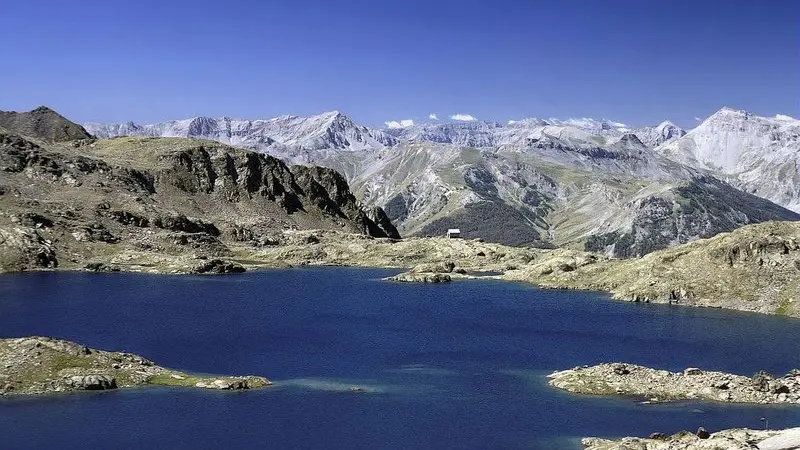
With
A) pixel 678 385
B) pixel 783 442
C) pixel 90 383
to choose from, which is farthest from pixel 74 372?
pixel 783 442

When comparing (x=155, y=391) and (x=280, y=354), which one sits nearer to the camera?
(x=155, y=391)

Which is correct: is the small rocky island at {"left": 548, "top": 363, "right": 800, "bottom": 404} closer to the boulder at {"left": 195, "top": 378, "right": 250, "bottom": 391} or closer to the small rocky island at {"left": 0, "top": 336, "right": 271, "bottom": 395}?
the boulder at {"left": 195, "top": 378, "right": 250, "bottom": 391}

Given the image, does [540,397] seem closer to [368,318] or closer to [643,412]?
[643,412]

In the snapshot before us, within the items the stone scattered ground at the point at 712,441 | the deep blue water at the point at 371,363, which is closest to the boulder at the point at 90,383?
the deep blue water at the point at 371,363

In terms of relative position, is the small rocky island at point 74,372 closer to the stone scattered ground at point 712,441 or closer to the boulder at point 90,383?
the boulder at point 90,383

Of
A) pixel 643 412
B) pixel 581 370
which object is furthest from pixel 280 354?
pixel 643 412

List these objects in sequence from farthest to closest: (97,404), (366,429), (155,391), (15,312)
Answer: (15,312)
(155,391)
(97,404)
(366,429)

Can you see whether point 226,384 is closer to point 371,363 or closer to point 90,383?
point 90,383
